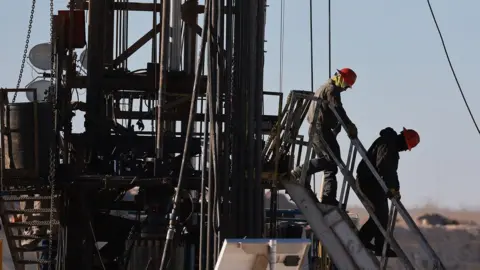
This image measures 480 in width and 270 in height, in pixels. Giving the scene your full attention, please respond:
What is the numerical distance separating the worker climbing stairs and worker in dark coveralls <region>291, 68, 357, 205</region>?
0.47 feet

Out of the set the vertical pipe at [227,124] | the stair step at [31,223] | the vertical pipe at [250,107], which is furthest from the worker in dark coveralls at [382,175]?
the stair step at [31,223]

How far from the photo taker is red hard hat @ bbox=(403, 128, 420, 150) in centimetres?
1844

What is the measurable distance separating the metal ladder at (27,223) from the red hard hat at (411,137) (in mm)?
5313

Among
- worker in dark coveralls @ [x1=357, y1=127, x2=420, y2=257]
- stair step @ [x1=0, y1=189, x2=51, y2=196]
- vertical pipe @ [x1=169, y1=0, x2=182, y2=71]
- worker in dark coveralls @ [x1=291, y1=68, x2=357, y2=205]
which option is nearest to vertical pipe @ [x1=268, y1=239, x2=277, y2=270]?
worker in dark coveralls @ [x1=291, y1=68, x2=357, y2=205]

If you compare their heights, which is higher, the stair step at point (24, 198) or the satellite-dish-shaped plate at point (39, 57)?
the satellite-dish-shaped plate at point (39, 57)

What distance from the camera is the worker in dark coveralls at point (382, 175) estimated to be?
723 inches

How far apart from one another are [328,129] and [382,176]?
1012 millimetres

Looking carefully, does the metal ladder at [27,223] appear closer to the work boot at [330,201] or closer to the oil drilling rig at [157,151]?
the oil drilling rig at [157,151]

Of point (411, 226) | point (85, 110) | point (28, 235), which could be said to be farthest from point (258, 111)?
point (28, 235)

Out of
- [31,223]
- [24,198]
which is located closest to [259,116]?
[24,198]

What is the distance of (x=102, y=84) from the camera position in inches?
850

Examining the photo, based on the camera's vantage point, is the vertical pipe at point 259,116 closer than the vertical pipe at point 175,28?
Yes

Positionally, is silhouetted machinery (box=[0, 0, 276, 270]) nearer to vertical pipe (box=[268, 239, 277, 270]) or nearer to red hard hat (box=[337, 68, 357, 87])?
red hard hat (box=[337, 68, 357, 87])

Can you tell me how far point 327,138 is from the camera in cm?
1847
